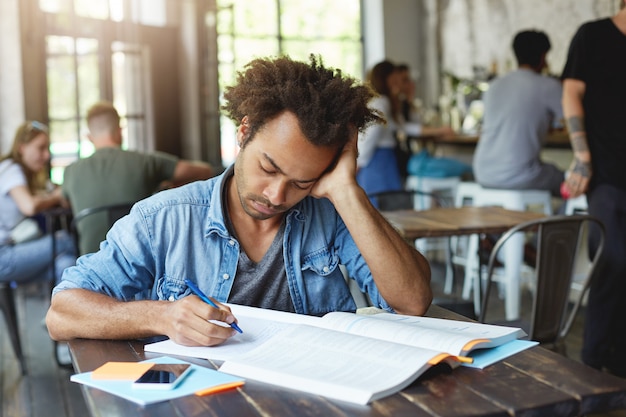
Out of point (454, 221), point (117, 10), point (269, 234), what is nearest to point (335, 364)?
point (269, 234)

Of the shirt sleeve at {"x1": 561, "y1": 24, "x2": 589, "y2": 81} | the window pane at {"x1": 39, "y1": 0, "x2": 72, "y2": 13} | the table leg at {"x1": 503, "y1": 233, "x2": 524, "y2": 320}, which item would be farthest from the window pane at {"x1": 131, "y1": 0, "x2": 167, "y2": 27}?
the shirt sleeve at {"x1": 561, "y1": 24, "x2": 589, "y2": 81}

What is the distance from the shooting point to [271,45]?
8391mm

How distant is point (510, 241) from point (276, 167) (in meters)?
2.69

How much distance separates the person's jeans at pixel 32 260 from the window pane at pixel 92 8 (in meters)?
2.56

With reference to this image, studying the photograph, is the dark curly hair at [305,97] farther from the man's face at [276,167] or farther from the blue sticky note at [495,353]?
the blue sticky note at [495,353]

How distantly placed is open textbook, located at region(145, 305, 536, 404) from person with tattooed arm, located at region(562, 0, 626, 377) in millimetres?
1896

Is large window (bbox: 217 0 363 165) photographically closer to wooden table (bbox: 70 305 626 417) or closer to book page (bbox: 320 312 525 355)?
book page (bbox: 320 312 525 355)

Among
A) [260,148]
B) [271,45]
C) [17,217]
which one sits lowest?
[17,217]

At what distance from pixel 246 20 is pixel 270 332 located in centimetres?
712

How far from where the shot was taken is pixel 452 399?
44.7 inches

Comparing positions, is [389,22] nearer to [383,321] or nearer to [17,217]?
[17,217]

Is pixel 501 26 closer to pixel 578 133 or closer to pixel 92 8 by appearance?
pixel 92 8

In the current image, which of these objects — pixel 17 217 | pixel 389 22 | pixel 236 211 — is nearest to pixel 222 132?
pixel 389 22

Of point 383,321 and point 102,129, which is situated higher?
point 102,129
